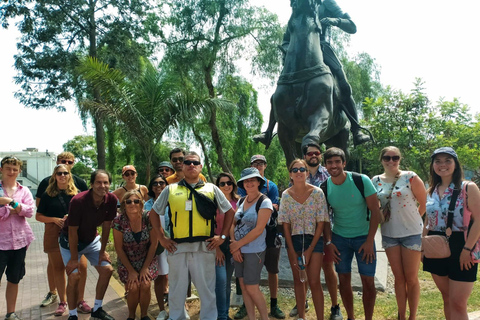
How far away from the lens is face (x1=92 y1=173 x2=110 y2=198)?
445 centimetres

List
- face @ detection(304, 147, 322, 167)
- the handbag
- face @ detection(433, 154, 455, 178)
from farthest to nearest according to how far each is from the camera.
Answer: face @ detection(304, 147, 322, 167) < face @ detection(433, 154, 455, 178) < the handbag

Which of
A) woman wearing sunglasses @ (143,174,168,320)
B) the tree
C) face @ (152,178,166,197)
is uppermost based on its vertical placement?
the tree

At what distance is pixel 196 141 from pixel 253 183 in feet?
65.1

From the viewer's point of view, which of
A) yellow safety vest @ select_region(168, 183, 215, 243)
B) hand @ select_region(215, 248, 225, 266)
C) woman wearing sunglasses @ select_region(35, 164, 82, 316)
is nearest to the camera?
yellow safety vest @ select_region(168, 183, 215, 243)

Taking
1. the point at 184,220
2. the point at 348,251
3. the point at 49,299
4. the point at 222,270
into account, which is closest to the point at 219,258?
the point at 222,270

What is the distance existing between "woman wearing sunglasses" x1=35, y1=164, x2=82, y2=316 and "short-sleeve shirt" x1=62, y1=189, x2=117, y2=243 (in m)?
0.41

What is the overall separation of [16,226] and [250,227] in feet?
8.65

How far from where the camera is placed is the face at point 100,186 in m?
4.45

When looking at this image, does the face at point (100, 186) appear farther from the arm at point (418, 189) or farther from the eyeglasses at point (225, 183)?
the arm at point (418, 189)

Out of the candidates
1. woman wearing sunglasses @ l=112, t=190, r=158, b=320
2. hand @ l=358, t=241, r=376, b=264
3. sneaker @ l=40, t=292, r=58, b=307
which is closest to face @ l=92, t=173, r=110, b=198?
woman wearing sunglasses @ l=112, t=190, r=158, b=320

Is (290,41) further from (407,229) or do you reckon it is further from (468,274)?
(468,274)

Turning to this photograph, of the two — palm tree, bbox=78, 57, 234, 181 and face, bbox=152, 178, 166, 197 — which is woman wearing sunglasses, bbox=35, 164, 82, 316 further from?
palm tree, bbox=78, 57, 234, 181

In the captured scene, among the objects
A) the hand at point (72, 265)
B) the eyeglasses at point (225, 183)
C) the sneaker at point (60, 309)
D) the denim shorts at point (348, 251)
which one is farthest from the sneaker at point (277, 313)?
the sneaker at point (60, 309)

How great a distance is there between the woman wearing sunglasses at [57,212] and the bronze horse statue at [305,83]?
12.5ft
